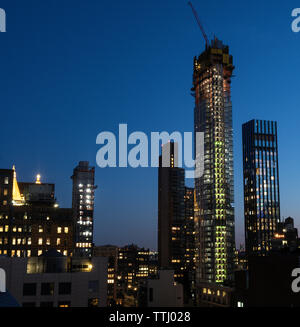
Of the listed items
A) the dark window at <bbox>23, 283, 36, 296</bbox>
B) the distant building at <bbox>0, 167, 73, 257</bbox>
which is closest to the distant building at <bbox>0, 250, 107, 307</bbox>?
the dark window at <bbox>23, 283, 36, 296</bbox>

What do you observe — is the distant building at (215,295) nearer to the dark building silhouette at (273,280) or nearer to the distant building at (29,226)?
the distant building at (29,226)

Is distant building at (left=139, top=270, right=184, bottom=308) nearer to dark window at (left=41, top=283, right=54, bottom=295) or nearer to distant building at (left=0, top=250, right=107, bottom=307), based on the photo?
distant building at (left=0, top=250, right=107, bottom=307)

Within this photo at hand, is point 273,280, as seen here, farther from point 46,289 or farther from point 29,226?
point 29,226

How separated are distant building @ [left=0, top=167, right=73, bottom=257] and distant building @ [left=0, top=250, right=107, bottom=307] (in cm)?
7903

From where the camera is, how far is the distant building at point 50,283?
6612cm

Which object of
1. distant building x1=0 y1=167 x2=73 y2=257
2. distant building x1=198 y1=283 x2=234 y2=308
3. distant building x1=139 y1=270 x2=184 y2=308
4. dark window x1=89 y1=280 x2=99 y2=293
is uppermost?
distant building x1=0 y1=167 x2=73 y2=257

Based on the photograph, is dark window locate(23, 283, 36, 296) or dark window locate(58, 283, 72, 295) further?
dark window locate(58, 283, 72, 295)

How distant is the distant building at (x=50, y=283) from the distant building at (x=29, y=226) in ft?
259

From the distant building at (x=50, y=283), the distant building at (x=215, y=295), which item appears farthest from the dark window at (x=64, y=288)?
the distant building at (x=215, y=295)

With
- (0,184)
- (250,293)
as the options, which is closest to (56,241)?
(0,184)

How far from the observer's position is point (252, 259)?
72.8 meters

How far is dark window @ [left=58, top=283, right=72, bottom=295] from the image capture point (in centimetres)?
6788
